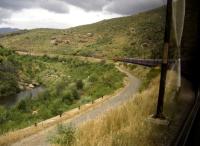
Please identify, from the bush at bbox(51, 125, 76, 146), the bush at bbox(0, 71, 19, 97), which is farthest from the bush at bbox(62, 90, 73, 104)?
the bush at bbox(51, 125, 76, 146)

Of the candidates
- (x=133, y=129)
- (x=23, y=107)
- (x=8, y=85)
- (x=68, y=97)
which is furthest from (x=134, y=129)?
(x=8, y=85)

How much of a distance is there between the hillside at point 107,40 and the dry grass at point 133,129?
2923 inches

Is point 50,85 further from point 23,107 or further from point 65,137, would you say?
point 65,137

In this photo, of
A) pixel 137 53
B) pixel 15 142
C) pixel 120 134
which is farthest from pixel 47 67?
pixel 120 134

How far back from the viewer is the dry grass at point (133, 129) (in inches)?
332

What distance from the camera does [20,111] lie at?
29.7m

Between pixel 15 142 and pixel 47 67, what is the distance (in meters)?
65.8

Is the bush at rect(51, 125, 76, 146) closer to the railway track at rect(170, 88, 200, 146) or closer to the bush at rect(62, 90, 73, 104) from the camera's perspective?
the railway track at rect(170, 88, 200, 146)

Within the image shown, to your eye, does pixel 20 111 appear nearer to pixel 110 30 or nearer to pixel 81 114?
pixel 81 114

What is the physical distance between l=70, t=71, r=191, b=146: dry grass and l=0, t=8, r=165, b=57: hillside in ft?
244

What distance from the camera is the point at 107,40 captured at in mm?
119562

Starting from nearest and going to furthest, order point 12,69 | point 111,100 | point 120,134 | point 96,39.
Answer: point 120,134, point 111,100, point 12,69, point 96,39

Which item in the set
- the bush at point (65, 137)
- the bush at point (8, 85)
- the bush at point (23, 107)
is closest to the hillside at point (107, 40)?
the bush at point (8, 85)

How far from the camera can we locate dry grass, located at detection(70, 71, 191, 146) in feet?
27.6
